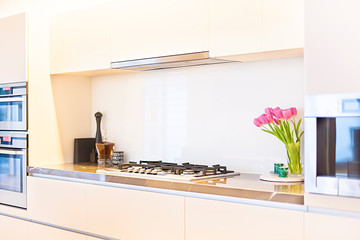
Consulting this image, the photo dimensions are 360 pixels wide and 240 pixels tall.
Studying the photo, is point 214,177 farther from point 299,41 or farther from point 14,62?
point 14,62

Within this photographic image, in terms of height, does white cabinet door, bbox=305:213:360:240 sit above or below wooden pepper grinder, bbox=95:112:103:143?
below

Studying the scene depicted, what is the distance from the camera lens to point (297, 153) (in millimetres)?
2561

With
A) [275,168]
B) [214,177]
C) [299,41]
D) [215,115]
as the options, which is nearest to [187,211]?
[214,177]

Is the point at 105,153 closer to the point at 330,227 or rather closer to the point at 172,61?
the point at 172,61

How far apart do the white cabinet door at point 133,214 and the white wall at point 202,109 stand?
64cm

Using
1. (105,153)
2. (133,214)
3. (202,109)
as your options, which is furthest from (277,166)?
(105,153)

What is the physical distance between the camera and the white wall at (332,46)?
1888 millimetres

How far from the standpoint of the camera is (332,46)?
194 cm

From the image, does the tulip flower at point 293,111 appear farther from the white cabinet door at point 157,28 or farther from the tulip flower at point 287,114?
the white cabinet door at point 157,28

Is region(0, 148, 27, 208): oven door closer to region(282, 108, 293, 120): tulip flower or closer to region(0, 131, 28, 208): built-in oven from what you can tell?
region(0, 131, 28, 208): built-in oven

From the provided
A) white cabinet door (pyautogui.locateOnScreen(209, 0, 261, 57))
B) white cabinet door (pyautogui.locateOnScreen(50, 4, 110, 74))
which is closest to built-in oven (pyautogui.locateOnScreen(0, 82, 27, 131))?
white cabinet door (pyautogui.locateOnScreen(50, 4, 110, 74))

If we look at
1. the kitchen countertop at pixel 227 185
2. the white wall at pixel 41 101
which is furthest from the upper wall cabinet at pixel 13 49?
the kitchen countertop at pixel 227 185

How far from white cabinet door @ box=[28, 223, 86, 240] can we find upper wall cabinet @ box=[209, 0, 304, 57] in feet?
5.15

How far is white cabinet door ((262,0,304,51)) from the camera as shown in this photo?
238 centimetres
